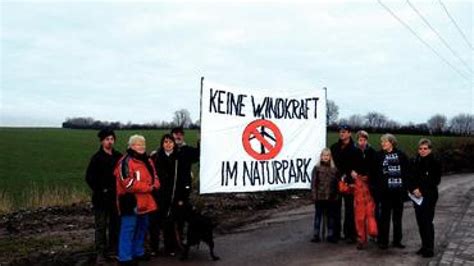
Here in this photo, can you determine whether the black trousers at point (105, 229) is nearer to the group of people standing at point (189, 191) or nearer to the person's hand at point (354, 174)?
the group of people standing at point (189, 191)

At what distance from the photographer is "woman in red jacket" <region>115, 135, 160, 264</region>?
7789 mm

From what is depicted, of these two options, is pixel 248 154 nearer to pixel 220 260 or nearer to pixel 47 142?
pixel 220 260

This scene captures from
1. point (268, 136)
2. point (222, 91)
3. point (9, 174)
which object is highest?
point (222, 91)

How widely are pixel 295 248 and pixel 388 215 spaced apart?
1.60 meters

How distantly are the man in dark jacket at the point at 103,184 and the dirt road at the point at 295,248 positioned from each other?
2.56 feet

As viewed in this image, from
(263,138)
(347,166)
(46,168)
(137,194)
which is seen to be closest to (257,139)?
(263,138)

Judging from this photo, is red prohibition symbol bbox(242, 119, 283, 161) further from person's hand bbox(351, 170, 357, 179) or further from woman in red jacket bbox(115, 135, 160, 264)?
woman in red jacket bbox(115, 135, 160, 264)

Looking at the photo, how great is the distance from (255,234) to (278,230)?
70 cm

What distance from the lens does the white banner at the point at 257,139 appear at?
1334 centimetres

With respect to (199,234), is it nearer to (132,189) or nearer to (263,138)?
A: (132,189)

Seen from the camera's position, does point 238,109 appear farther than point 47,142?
No

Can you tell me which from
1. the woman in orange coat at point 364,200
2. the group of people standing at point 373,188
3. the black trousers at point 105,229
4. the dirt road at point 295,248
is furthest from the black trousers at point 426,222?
the black trousers at point 105,229

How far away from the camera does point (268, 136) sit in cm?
1481

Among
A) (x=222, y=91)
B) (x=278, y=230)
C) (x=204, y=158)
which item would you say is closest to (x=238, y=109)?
(x=222, y=91)
